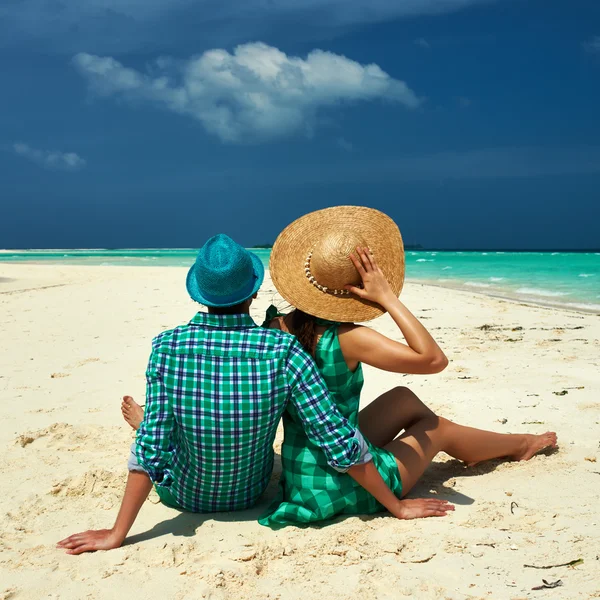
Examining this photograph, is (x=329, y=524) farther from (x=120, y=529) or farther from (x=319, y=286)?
(x=319, y=286)

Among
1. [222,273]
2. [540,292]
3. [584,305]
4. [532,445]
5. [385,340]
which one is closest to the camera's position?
[222,273]

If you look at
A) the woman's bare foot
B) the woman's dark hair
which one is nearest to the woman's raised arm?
the woman's dark hair

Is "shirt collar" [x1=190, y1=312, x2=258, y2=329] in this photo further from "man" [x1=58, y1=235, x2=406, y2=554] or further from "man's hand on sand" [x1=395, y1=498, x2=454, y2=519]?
"man's hand on sand" [x1=395, y1=498, x2=454, y2=519]

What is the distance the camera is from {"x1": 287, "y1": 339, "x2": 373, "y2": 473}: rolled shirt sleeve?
7.73ft

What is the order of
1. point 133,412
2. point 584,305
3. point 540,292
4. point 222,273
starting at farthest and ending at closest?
point 540,292 → point 584,305 → point 133,412 → point 222,273

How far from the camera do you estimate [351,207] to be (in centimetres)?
276

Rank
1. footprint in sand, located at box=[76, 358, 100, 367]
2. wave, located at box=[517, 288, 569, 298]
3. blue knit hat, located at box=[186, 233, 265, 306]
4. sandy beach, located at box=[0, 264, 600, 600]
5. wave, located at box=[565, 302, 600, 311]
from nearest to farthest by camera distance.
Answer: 1. sandy beach, located at box=[0, 264, 600, 600]
2. blue knit hat, located at box=[186, 233, 265, 306]
3. footprint in sand, located at box=[76, 358, 100, 367]
4. wave, located at box=[565, 302, 600, 311]
5. wave, located at box=[517, 288, 569, 298]

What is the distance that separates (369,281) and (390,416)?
79 centimetres

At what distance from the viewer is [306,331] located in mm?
2551

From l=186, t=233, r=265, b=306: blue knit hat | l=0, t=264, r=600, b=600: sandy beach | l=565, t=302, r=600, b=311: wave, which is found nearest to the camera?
l=0, t=264, r=600, b=600: sandy beach

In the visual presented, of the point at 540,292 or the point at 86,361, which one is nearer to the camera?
the point at 86,361

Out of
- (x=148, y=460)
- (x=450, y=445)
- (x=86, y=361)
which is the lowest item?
(x=86, y=361)

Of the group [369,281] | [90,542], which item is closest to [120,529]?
[90,542]

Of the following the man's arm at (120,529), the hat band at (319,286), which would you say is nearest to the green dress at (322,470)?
the hat band at (319,286)
